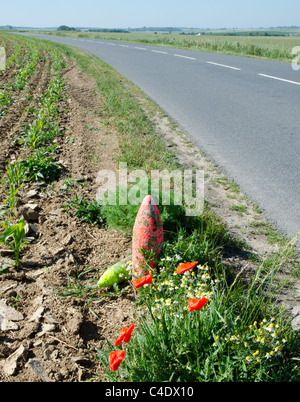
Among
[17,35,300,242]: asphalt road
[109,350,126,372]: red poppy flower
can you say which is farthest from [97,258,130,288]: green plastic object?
[17,35,300,242]: asphalt road

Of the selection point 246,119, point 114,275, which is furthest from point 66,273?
point 246,119

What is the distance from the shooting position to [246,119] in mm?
6898

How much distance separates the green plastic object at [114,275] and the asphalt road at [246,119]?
1.57 m

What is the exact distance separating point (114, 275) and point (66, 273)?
0.41 metres

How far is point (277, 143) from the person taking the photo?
564 cm

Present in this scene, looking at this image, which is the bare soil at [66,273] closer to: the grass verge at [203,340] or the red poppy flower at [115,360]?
the grass verge at [203,340]

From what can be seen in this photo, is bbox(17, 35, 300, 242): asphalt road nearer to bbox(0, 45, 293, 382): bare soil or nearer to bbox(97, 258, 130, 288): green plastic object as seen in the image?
bbox(0, 45, 293, 382): bare soil

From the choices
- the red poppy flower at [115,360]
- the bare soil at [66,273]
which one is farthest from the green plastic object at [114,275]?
the red poppy flower at [115,360]

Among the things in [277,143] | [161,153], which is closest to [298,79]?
[277,143]

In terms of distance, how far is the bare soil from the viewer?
2256mm

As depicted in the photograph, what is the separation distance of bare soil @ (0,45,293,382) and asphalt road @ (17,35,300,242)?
0.36 metres

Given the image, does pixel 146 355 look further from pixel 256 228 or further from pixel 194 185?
pixel 194 185

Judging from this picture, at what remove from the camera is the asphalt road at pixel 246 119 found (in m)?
4.27

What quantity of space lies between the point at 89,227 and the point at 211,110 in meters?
4.70
